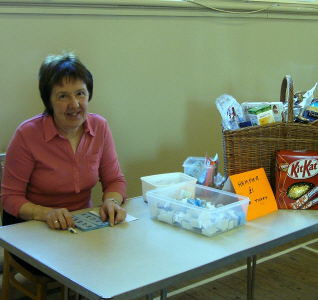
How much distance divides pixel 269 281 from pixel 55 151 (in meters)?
1.44

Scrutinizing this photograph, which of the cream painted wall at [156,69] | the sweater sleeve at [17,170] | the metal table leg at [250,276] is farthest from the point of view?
the metal table leg at [250,276]

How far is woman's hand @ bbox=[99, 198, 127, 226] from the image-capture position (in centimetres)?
167

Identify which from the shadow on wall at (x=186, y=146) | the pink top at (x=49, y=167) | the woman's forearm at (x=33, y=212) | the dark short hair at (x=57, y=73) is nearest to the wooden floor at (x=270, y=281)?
the shadow on wall at (x=186, y=146)

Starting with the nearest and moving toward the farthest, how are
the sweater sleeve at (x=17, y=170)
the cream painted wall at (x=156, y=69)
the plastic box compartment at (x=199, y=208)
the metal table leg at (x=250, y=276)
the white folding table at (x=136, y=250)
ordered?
the white folding table at (x=136, y=250) → the plastic box compartment at (x=199, y=208) → the sweater sleeve at (x=17, y=170) → the cream painted wall at (x=156, y=69) → the metal table leg at (x=250, y=276)

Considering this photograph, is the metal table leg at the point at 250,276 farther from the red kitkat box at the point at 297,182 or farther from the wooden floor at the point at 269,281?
the red kitkat box at the point at 297,182

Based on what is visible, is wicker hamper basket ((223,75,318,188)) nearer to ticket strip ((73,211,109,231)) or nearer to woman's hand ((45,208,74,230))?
ticket strip ((73,211,109,231))

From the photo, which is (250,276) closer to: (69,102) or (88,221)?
(88,221)

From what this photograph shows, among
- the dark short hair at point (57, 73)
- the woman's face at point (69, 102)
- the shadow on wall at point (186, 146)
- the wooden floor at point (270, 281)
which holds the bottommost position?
the wooden floor at point (270, 281)

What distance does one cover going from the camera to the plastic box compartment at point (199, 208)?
158 centimetres

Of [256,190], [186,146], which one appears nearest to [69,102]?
[256,190]

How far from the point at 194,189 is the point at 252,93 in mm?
1265

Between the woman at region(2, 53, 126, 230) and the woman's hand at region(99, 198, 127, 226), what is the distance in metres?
0.01

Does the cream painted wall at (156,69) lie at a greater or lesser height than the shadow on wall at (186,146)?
greater

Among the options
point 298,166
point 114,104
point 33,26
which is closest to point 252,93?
point 114,104
